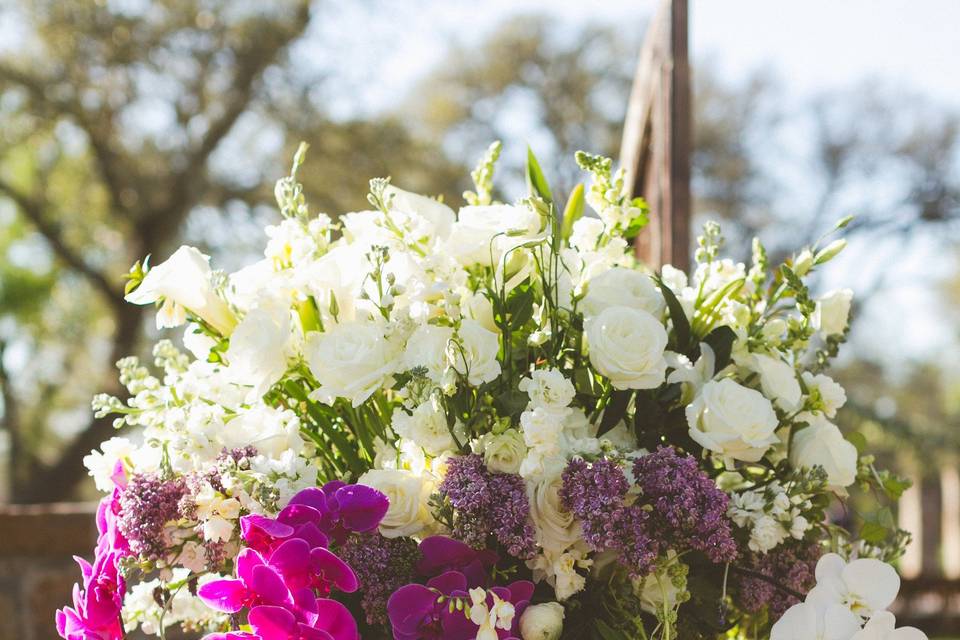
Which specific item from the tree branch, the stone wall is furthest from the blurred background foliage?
the stone wall

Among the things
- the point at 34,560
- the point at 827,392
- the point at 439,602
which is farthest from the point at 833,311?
the point at 34,560

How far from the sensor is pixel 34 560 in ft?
9.37

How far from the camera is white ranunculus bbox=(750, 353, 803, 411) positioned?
1010 millimetres

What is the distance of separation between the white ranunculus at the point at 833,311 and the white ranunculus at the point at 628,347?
254mm

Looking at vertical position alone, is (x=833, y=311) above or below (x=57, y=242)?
below

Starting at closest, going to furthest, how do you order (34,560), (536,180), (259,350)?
1. (259,350)
2. (536,180)
3. (34,560)

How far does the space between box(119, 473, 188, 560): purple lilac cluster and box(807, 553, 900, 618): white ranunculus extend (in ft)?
2.07

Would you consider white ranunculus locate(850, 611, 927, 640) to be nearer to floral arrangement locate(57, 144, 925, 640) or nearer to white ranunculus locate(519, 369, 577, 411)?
floral arrangement locate(57, 144, 925, 640)

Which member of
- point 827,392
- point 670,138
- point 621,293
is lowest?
point 827,392

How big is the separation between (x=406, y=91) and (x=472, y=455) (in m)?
12.7

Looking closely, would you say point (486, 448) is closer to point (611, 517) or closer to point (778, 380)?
point (611, 517)

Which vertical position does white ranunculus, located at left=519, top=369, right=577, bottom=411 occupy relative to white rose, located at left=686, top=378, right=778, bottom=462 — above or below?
above

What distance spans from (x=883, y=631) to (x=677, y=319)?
377 mm

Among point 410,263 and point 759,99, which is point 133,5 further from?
point 759,99
